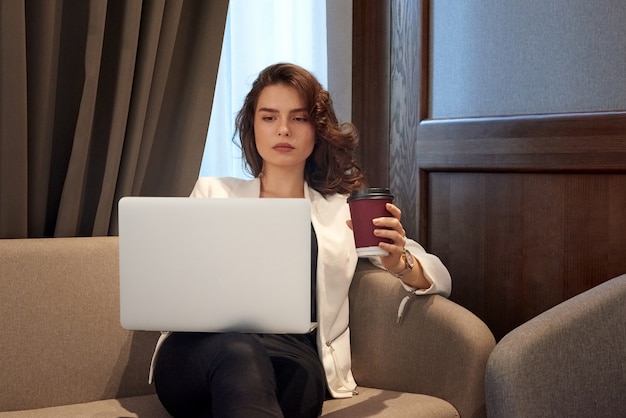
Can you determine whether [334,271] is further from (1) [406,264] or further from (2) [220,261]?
(2) [220,261]

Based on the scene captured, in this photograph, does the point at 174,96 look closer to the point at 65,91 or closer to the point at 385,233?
the point at 65,91

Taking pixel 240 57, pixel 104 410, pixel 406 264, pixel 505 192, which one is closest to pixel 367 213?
pixel 406 264

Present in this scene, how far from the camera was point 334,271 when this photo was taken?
2.03 metres

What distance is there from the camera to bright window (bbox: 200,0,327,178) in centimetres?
261

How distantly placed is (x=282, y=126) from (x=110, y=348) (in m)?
0.65

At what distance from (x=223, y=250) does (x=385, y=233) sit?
1.08 ft

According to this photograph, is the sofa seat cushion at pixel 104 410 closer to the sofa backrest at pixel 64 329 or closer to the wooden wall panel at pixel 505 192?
the sofa backrest at pixel 64 329

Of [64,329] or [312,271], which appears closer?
[64,329]

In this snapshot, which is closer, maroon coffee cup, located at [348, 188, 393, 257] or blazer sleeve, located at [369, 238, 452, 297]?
maroon coffee cup, located at [348, 188, 393, 257]

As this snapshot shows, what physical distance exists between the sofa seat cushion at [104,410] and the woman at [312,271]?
0.30 ft

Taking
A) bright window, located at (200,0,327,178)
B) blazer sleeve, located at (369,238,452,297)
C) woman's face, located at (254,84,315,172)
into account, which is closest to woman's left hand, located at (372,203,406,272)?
blazer sleeve, located at (369,238,452,297)

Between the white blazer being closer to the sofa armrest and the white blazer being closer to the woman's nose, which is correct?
the sofa armrest

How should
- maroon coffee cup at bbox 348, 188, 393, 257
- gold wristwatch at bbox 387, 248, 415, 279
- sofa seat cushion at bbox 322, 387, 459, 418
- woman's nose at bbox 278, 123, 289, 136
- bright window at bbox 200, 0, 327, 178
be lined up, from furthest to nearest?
bright window at bbox 200, 0, 327, 178, woman's nose at bbox 278, 123, 289, 136, gold wristwatch at bbox 387, 248, 415, 279, sofa seat cushion at bbox 322, 387, 459, 418, maroon coffee cup at bbox 348, 188, 393, 257

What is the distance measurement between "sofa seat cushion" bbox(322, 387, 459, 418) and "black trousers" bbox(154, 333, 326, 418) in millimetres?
82
